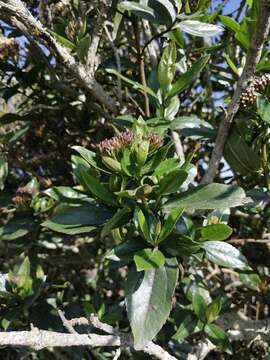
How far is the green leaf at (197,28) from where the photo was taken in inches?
56.5

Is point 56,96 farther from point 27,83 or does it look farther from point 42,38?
point 42,38

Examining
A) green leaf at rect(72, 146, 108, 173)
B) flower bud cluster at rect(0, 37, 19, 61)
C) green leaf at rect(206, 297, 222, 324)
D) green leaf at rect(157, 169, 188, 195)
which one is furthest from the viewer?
flower bud cluster at rect(0, 37, 19, 61)

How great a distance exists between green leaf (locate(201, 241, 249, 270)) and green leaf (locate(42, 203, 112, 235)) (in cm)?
26

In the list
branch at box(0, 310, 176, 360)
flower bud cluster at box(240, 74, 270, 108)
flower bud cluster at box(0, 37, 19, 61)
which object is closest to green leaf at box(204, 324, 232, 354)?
branch at box(0, 310, 176, 360)

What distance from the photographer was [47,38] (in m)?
1.38

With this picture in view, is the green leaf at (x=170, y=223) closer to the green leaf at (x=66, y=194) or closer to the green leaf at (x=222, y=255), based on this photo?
the green leaf at (x=222, y=255)

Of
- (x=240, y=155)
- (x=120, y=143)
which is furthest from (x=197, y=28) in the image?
(x=120, y=143)

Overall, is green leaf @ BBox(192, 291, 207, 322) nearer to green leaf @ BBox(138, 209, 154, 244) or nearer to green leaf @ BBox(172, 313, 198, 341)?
green leaf @ BBox(172, 313, 198, 341)

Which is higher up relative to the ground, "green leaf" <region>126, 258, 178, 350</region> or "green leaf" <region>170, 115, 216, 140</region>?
"green leaf" <region>170, 115, 216, 140</region>

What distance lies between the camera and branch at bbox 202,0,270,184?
1112mm

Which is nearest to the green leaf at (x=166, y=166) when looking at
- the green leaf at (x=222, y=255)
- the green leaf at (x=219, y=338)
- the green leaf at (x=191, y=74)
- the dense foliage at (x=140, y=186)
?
the dense foliage at (x=140, y=186)

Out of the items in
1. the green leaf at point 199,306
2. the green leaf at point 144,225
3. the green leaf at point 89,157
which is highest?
the green leaf at point 89,157

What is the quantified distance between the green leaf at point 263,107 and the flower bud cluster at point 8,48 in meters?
0.95

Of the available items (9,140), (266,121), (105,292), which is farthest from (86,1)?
(105,292)
